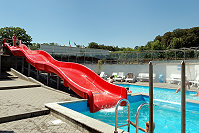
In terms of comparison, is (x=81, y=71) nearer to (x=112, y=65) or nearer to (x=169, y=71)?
(x=169, y=71)

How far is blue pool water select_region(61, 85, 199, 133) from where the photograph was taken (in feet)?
7.43

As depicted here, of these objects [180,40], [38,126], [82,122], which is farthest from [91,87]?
[180,40]

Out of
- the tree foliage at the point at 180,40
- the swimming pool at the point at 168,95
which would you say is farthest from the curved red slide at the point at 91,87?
the tree foliage at the point at 180,40

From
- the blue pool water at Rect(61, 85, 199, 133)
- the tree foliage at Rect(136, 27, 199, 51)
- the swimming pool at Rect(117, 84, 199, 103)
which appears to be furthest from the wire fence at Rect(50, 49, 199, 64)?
the tree foliage at Rect(136, 27, 199, 51)

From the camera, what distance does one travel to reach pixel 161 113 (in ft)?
9.32

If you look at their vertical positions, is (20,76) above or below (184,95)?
below

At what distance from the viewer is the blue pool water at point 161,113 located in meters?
2.26

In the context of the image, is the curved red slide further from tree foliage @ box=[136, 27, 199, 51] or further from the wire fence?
tree foliage @ box=[136, 27, 199, 51]

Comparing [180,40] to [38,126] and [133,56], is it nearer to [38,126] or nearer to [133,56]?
[133,56]

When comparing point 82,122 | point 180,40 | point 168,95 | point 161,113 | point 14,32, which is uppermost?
point 14,32

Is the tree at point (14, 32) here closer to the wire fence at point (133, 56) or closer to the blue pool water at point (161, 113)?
the wire fence at point (133, 56)

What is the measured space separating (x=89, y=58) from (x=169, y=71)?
1742 centimetres

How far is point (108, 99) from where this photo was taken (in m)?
6.97

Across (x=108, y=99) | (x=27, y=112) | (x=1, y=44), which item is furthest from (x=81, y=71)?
(x=1, y=44)
